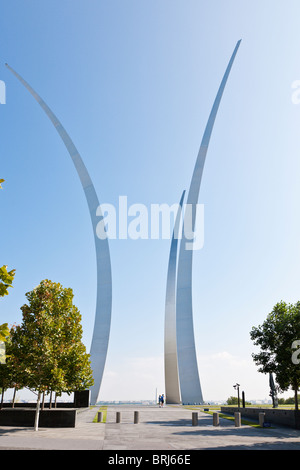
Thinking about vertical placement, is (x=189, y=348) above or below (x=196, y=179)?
below

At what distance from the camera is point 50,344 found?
2145cm

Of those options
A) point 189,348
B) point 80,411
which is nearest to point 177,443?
point 80,411

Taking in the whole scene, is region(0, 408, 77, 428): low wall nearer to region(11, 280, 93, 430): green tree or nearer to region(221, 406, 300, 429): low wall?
region(11, 280, 93, 430): green tree

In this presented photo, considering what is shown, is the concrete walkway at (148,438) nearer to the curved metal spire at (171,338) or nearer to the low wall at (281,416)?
the low wall at (281,416)

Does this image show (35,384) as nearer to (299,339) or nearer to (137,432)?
(137,432)

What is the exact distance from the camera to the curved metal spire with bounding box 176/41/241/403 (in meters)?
41.2

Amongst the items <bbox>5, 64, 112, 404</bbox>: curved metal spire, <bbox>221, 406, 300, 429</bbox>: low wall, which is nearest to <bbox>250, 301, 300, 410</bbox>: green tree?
<bbox>221, 406, 300, 429</bbox>: low wall

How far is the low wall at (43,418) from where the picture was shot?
21656 mm

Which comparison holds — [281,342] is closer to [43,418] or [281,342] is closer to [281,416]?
[281,416]

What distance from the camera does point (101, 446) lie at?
14305 millimetres

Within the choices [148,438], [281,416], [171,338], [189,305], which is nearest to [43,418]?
[148,438]

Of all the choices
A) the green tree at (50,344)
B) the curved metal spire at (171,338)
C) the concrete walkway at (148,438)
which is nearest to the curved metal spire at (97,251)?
the curved metal spire at (171,338)

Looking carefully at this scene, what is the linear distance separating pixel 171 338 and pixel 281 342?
23963 mm
